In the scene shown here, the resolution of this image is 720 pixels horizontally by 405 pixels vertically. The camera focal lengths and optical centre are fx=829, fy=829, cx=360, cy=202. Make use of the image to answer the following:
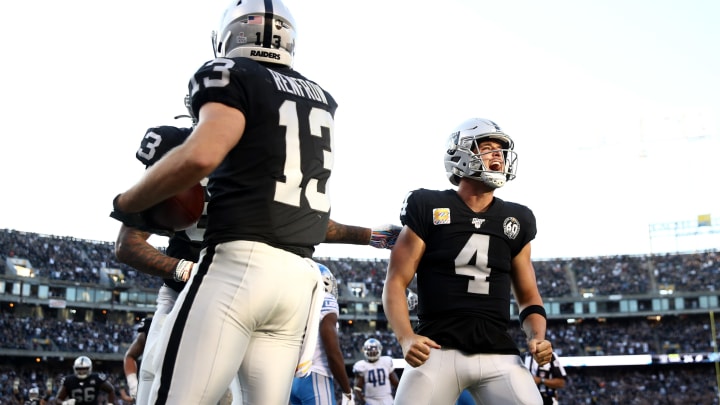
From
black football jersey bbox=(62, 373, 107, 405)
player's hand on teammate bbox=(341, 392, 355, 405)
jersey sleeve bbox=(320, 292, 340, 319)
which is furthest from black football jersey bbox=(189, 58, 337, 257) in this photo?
black football jersey bbox=(62, 373, 107, 405)

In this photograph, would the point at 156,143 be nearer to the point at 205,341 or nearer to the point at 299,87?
the point at 299,87

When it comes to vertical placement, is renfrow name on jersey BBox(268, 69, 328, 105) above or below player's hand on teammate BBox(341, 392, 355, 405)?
above

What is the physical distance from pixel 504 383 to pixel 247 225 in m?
2.20

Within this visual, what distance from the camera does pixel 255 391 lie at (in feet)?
11.2

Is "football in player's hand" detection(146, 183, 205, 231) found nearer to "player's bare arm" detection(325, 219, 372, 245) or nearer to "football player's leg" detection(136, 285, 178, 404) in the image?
"player's bare arm" detection(325, 219, 372, 245)

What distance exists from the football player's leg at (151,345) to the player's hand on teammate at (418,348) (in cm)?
142

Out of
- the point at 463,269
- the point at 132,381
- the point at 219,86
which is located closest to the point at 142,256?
the point at 219,86

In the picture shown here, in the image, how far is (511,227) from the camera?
531 cm

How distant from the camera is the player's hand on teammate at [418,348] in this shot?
4.71 metres

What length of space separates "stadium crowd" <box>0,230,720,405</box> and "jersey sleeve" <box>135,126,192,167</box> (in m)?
46.3

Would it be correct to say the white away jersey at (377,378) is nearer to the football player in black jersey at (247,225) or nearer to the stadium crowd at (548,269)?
the football player in black jersey at (247,225)

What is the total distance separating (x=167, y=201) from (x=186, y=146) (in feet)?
1.26

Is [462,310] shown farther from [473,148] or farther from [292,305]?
[292,305]

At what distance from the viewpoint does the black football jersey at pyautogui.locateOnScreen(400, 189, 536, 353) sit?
502cm
